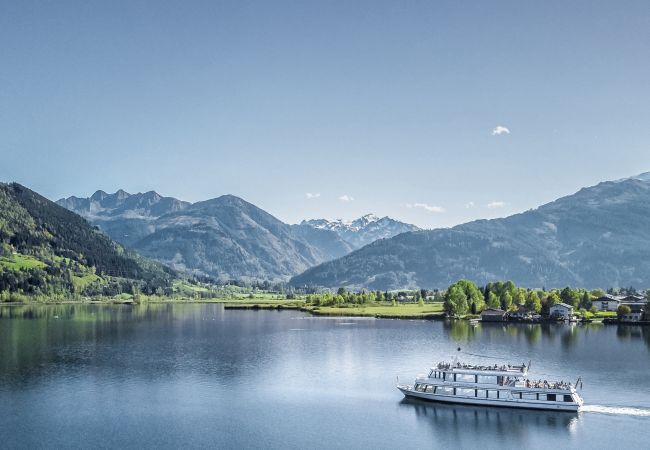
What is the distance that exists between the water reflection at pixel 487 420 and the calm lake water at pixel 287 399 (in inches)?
11.8

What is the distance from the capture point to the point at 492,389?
104m

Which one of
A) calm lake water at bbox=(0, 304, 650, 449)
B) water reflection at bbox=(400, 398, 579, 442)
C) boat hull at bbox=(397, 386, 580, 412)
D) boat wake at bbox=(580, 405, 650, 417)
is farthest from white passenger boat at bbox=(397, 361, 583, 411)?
calm lake water at bbox=(0, 304, 650, 449)

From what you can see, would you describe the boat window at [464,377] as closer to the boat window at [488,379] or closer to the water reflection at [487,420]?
the boat window at [488,379]

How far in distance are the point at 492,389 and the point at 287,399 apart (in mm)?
34829

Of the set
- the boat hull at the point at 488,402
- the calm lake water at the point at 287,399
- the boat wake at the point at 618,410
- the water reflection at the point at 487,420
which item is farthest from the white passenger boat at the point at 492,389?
the calm lake water at the point at 287,399

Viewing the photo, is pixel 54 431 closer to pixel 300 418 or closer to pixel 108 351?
pixel 300 418

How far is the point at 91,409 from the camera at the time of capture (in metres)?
98.4

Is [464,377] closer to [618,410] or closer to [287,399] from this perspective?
→ [618,410]

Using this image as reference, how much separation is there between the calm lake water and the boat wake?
289mm

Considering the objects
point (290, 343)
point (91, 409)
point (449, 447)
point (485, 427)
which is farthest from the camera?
point (290, 343)

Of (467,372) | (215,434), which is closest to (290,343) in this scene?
(467,372)

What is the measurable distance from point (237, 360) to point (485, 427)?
73255mm

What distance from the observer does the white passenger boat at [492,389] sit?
99.6 metres

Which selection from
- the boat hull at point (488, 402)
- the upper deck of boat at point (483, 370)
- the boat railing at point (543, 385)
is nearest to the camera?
the boat hull at point (488, 402)
